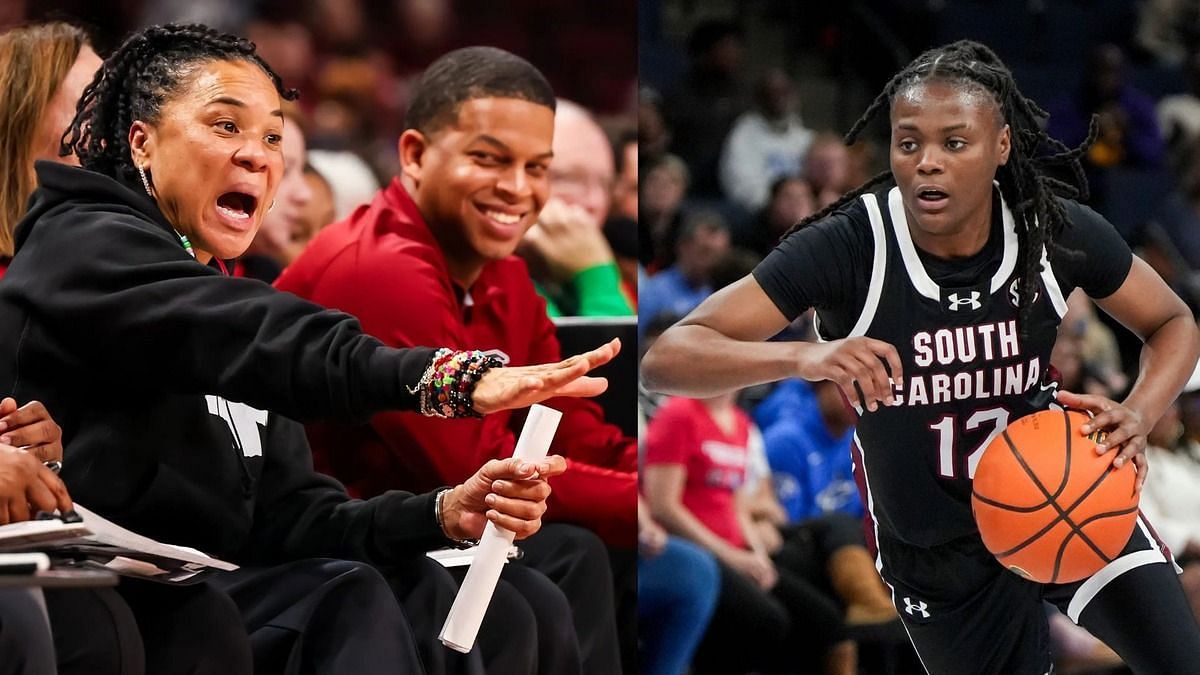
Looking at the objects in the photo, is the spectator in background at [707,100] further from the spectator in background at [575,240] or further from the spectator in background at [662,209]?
the spectator in background at [575,240]

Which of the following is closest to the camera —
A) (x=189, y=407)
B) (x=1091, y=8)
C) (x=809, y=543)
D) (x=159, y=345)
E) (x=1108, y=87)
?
(x=159, y=345)

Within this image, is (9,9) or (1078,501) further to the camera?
(9,9)

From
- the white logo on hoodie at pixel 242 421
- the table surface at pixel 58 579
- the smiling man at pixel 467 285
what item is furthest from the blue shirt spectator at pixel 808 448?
the table surface at pixel 58 579

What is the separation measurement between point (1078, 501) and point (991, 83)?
0.81m

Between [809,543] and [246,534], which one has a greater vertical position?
[246,534]

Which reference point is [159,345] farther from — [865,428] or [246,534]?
[865,428]

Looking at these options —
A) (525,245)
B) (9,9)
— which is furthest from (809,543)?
(9,9)

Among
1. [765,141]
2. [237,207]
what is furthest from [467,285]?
[765,141]

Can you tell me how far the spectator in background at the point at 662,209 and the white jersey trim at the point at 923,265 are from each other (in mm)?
1589

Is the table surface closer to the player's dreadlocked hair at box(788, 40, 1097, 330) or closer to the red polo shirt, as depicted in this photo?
the red polo shirt

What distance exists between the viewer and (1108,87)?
5441 millimetres

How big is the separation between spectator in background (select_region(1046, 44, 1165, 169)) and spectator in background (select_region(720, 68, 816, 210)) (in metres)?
1.04

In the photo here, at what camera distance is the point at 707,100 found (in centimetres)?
586

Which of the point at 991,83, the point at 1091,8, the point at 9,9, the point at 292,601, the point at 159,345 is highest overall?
the point at 1091,8
